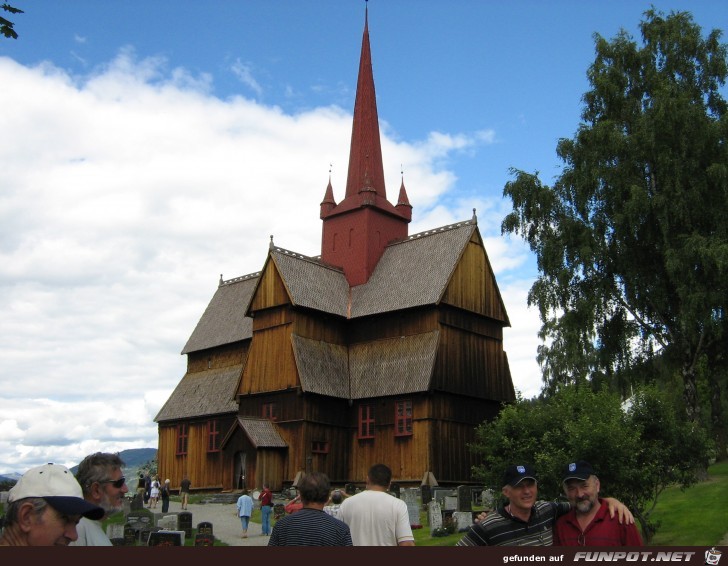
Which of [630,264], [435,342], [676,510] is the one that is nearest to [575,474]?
[676,510]

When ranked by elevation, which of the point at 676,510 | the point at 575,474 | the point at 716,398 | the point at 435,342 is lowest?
the point at 676,510

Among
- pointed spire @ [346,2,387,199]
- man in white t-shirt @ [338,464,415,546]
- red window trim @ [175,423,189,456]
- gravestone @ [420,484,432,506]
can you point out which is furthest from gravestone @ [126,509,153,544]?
pointed spire @ [346,2,387,199]

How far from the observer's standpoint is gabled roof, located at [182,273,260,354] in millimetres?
47978

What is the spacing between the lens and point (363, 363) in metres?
40.3

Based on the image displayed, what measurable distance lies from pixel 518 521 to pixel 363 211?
126 feet

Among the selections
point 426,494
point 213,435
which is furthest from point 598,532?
point 213,435

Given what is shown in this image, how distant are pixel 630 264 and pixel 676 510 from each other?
11.1 m

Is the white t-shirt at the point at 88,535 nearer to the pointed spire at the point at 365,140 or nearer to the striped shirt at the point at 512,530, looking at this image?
the striped shirt at the point at 512,530

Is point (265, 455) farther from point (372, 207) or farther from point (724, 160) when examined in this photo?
point (724, 160)

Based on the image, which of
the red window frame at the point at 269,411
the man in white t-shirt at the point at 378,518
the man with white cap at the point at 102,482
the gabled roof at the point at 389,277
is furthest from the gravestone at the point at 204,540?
the gabled roof at the point at 389,277

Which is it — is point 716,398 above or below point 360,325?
below

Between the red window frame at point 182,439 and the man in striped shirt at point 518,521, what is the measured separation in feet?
136

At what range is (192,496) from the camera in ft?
134

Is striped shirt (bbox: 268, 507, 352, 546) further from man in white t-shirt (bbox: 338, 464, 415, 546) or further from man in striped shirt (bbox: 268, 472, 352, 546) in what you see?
man in white t-shirt (bbox: 338, 464, 415, 546)
